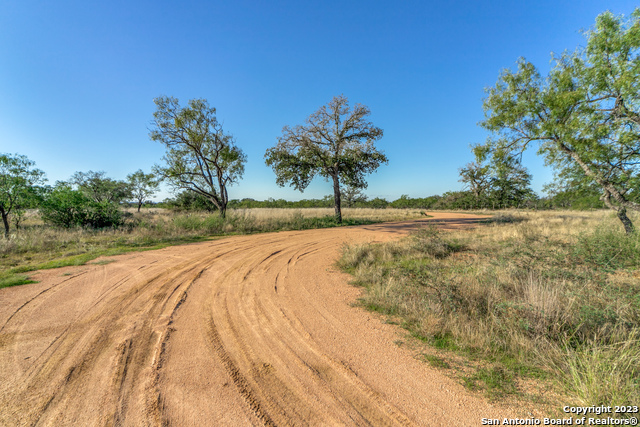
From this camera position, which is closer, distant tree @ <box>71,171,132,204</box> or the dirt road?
the dirt road

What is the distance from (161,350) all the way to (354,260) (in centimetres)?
499

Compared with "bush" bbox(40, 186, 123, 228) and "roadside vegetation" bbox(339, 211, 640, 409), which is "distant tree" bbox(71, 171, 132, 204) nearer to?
"bush" bbox(40, 186, 123, 228)

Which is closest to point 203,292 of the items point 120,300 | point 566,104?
point 120,300

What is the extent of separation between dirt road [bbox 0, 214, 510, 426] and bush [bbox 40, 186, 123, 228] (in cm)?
1041

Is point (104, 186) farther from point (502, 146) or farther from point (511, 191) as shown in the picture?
point (511, 191)

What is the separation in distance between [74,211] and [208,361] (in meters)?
16.5

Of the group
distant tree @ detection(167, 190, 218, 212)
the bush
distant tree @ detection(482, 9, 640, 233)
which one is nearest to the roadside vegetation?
distant tree @ detection(482, 9, 640, 233)

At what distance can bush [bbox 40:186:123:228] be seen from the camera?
1194 cm

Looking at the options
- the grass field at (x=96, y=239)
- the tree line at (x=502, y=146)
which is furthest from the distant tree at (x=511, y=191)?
the grass field at (x=96, y=239)

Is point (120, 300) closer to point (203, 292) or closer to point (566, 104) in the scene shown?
point (203, 292)

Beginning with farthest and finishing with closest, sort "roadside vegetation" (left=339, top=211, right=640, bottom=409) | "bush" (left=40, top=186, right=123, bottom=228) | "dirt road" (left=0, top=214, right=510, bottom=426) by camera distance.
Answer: "bush" (left=40, top=186, right=123, bottom=228), "roadside vegetation" (left=339, top=211, right=640, bottom=409), "dirt road" (left=0, top=214, right=510, bottom=426)

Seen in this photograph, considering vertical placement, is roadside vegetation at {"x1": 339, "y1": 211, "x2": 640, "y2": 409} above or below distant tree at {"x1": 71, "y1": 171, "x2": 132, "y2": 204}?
below

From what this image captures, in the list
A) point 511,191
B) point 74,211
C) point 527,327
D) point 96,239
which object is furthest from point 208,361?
point 511,191

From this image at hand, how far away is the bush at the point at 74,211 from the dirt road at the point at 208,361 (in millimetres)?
10410
